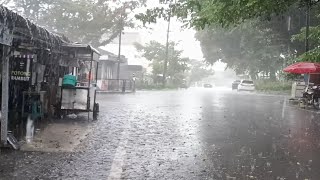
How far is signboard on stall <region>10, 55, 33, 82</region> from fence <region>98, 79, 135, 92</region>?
22.2 meters

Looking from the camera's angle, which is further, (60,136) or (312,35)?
(312,35)

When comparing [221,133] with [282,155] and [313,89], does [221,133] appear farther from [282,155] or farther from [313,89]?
[313,89]

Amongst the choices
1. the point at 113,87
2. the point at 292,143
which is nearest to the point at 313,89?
the point at 292,143

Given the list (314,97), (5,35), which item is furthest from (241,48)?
(5,35)

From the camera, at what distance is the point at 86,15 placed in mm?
39812

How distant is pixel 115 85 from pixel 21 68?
82.7 feet

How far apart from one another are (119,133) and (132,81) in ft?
90.3

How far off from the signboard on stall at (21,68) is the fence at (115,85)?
73.0 feet

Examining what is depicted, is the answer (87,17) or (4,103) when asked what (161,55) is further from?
(4,103)

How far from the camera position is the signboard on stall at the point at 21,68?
11688mm

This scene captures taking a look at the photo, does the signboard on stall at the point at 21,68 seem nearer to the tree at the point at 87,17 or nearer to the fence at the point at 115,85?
the fence at the point at 115,85

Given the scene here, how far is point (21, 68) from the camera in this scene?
11.8 metres

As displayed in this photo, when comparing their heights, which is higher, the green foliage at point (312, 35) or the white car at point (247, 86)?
the green foliage at point (312, 35)

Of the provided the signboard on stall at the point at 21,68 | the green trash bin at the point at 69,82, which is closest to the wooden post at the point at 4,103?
the signboard on stall at the point at 21,68
